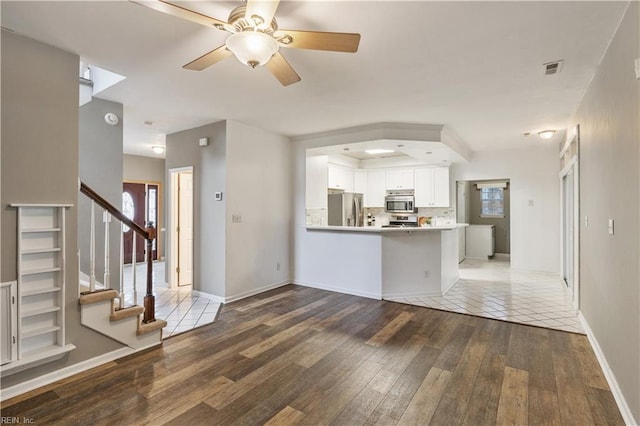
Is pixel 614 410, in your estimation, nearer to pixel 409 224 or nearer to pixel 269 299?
pixel 269 299

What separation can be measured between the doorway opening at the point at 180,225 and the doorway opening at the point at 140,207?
92.8 inches

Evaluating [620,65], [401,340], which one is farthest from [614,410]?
[620,65]

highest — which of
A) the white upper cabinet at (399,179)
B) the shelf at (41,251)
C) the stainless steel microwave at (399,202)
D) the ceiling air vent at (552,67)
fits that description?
the ceiling air vent at (552,67)

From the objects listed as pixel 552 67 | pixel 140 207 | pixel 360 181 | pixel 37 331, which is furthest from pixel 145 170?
pixel 552 67

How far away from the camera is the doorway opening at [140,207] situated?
290 inches

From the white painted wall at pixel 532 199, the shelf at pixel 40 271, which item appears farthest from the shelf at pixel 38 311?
the white painted wall at pixel 532 199

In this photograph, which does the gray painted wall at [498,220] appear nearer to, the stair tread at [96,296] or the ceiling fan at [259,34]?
the ceiling fan at [259,34]

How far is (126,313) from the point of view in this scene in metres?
2.75

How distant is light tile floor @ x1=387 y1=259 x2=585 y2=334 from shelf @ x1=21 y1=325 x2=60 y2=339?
3.75 meters

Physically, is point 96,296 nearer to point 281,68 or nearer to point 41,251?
point 41,251

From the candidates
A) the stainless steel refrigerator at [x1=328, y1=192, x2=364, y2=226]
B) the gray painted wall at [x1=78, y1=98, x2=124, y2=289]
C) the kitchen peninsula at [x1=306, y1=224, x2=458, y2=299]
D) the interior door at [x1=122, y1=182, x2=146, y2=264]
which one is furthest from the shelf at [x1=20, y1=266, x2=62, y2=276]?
the interior door at [x1=122, y1=182, x2=146, y2=264]

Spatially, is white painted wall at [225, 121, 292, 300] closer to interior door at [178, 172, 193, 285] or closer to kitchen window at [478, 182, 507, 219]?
interior door at [178, 172, 193, 285]

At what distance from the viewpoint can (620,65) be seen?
6.89 ft

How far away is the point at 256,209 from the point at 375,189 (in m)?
3.67
